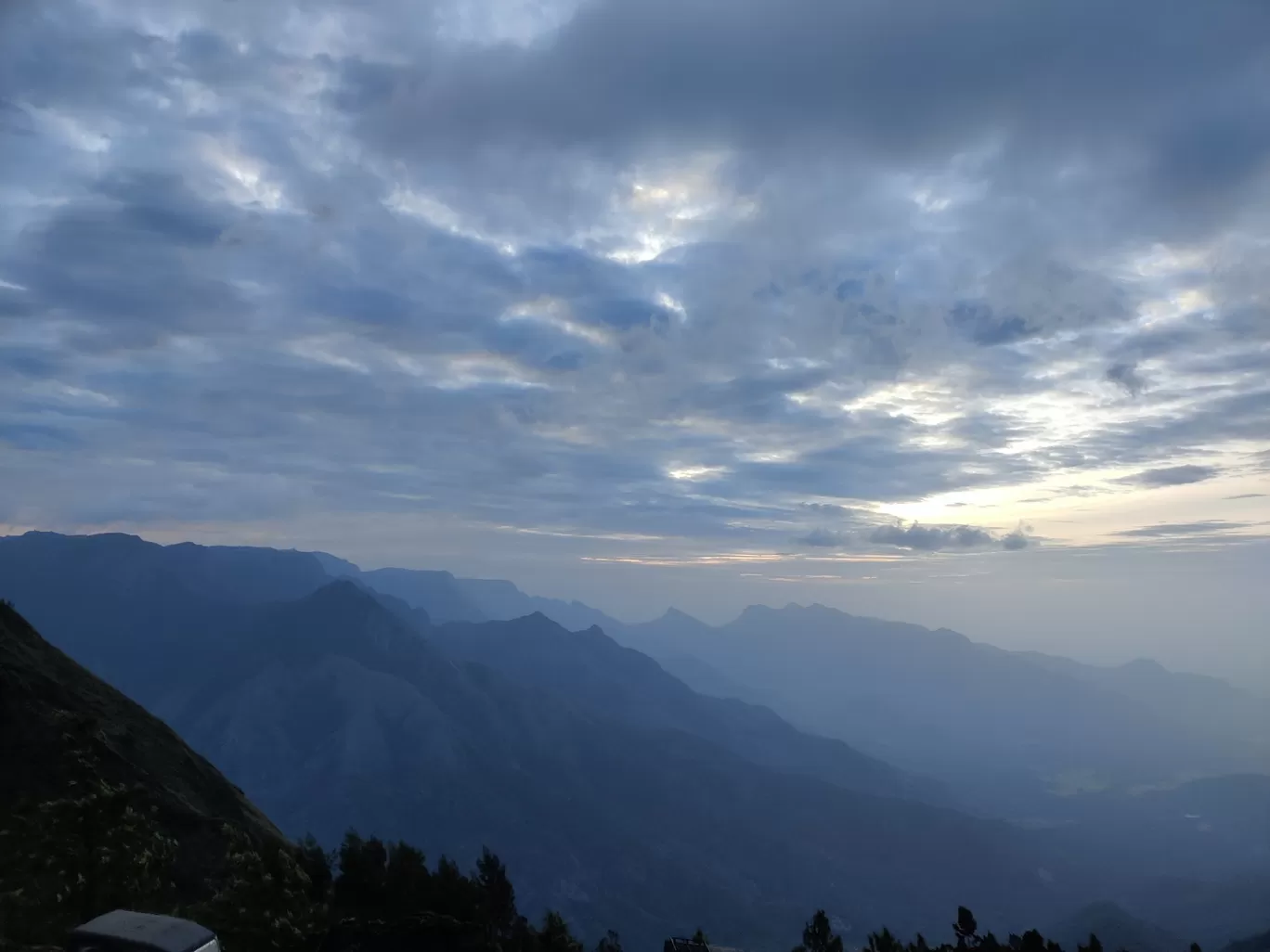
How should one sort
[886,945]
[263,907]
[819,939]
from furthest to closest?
1. [819,939]
2. [886,945]
3. [263,907]

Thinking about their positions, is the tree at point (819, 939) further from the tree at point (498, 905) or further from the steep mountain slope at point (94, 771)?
the steep mountain slope at point (94, 771)

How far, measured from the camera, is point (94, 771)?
5644cm

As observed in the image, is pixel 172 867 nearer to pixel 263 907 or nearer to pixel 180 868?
pixel 180 868

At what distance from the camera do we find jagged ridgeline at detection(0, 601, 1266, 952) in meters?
39.8

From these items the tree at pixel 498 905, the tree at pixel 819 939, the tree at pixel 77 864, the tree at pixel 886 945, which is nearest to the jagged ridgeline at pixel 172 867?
the tree at pixel 77 864

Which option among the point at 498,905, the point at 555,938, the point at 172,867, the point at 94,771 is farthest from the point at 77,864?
the point at 498,905

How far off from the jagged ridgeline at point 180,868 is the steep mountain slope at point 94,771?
0.52 feet

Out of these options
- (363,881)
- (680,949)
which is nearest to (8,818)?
(363,881)

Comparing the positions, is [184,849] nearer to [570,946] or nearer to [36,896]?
[36,896]

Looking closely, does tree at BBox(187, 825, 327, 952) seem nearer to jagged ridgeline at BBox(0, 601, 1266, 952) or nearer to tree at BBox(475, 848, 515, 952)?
jagged ridgeline at BBox(0, 601, 1266, 952)

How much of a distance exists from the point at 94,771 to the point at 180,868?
13159 mm

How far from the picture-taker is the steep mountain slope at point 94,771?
4641 cm

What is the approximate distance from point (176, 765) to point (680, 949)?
54.9 meters

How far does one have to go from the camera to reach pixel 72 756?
184 ft
